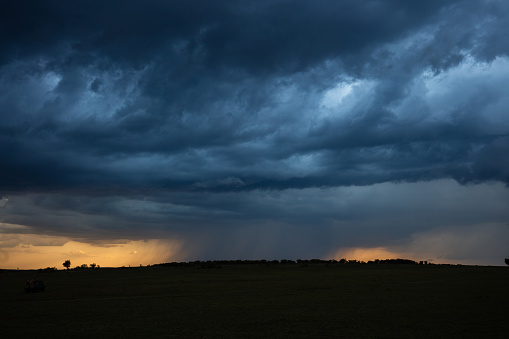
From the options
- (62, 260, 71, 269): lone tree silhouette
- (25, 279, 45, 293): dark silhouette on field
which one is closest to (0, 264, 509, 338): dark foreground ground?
(25, 279, 45, 293): dark silhouette on field

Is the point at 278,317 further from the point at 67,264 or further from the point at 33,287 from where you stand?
the point at 67,264

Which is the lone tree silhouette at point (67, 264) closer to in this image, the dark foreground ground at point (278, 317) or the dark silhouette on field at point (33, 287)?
the dark silhouette on field at point (33, 287)

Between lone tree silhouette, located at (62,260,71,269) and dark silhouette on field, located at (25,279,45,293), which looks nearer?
dark silhouette on field, located at (25,279,45,293)

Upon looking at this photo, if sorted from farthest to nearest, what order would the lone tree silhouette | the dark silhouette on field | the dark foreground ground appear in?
the lone tree silhouette < the dark silhouette on field < the dark foreground ground

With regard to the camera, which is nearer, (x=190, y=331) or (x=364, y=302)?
(x=190, y=331)

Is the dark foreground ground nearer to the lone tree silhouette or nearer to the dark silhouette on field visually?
the dark silhouette on field

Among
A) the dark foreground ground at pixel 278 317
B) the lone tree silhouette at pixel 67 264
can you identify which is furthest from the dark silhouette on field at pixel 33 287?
the lone tree silhouette at pixel 67 264

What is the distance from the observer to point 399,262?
108125 mm

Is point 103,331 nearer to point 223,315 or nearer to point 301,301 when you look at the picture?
point 223,315

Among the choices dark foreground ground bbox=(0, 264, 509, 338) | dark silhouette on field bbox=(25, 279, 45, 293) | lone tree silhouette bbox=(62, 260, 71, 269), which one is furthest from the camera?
lone tree silhouette bbox=(62, 260, 71, 269)

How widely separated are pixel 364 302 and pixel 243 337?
13636 mm

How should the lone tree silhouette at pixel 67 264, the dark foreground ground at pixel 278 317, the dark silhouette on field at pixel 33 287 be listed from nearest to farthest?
the dark foreground ground at pixel 278 317 < the dark silhouette on field at pixel 33 287 < the lone tree silhouette at pixel 67 264

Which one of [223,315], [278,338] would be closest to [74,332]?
[223,315]

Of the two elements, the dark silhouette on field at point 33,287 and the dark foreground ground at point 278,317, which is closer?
the dark foreground ground at point 278,317
